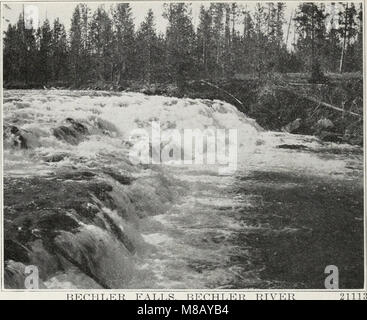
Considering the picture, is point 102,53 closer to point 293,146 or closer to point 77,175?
point 77,175

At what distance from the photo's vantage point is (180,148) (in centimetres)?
638

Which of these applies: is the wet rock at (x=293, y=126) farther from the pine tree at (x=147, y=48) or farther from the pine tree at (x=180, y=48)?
the pine tree at (x=147, y=48)

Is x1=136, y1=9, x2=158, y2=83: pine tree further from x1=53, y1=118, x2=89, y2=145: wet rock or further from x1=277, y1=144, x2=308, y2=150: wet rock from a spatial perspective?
x1=277, y1=144, x2=308, y2=150: wet rock

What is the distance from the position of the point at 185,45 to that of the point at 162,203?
2.35 m

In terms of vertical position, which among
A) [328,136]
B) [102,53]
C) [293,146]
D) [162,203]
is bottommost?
[162,203]

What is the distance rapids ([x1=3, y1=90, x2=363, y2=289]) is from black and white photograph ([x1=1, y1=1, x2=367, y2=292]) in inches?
0.7

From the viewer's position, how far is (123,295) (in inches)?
223

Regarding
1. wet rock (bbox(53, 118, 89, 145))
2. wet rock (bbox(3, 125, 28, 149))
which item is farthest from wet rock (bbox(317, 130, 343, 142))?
wet rock (bbox(3, 125, 28, 149))

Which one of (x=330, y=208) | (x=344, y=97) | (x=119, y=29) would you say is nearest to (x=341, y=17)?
(x=344, y=97)

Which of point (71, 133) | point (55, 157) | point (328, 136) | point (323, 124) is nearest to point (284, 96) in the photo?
point (323, 124)

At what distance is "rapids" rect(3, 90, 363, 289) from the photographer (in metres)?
5.61

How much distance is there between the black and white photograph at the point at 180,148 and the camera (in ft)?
19.0

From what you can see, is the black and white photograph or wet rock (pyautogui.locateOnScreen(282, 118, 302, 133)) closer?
the black and white photograph
